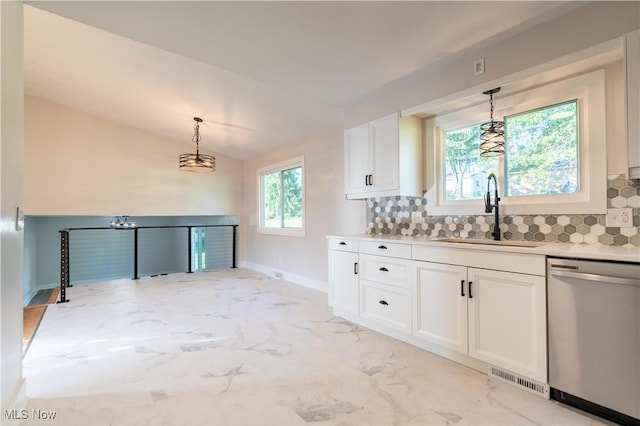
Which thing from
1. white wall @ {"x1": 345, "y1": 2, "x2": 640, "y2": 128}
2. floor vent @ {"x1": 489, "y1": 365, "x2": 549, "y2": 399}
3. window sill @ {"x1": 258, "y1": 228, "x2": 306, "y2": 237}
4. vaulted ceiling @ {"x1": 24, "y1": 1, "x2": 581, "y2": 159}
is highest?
vaulted ceiling @ {"x1": 24, "y1": 1, "x2": 581, "y2": 159}

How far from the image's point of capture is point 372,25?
7.45 ft

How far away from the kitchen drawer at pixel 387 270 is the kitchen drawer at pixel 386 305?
0.17ft

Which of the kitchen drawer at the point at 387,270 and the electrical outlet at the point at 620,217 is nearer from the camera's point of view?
the electrical outlet at the point at 620,217

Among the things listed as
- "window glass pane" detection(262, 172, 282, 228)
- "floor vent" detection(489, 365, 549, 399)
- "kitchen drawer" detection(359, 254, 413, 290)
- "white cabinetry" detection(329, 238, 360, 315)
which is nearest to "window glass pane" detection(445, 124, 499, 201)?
"kitchen drawer" detection(359, 254, 413, 290)

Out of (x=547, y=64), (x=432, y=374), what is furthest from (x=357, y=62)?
(x=432, y=374)

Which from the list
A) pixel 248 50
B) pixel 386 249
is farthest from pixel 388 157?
pixel 248 50

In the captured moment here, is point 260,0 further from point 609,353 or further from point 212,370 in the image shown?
point 609,353

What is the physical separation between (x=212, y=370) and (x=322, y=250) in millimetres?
2680

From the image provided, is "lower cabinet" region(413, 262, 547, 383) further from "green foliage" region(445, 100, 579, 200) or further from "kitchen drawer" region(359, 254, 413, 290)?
"green foliage" region(445, 100, 579, 200)

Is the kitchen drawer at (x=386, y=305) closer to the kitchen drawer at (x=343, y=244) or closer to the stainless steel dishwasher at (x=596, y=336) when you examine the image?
the kitchen drawer at (x=343, y=244)

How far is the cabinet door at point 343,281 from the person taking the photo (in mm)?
3283

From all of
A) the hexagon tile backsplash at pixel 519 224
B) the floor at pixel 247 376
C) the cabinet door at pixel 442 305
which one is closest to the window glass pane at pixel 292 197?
the hexagon tile backsplash at pixel 519 224

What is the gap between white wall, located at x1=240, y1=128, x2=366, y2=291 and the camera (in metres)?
4.44

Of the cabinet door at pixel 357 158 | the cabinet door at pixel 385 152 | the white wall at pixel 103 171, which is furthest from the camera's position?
the white wall at pixel 103 171
